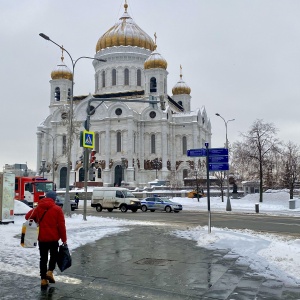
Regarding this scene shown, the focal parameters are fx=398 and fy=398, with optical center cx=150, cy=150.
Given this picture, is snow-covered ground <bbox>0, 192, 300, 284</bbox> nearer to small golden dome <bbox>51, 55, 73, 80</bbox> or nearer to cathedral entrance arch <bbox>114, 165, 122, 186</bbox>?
cathedral entrance arch <bbox>114, 165, 122, 186</bbox>

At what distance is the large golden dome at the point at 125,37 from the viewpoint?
75.4 meters

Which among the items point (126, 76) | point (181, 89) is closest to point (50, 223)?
point (126, 76)

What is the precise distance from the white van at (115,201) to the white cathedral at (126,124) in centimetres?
3118

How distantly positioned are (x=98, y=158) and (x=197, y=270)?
6201cm

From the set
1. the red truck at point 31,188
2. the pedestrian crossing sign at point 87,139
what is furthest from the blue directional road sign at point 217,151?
the red truck at point 31,188

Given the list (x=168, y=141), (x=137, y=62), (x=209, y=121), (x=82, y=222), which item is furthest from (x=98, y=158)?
(x=82, y=222)

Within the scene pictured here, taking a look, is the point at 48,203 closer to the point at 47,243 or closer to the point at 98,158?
the point at 47,243

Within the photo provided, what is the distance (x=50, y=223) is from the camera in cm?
709

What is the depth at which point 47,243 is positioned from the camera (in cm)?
705

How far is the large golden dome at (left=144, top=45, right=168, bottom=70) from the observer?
6944cm

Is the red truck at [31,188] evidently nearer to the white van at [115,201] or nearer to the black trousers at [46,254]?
the white van at [115,201]

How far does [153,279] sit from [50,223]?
7.19 ft

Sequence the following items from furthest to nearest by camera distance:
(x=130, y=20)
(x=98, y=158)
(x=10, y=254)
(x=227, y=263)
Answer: (x=130, y=20)
(x=98, y=158)
(x=10, y=254)
(x=227, y=263)

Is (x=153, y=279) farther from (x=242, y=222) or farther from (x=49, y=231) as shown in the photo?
(x=242, y=222)
